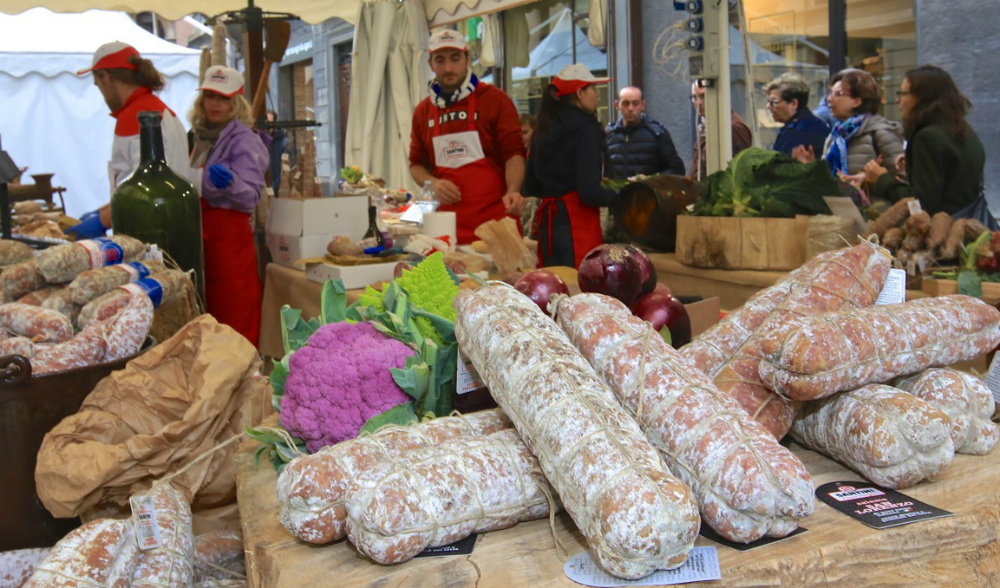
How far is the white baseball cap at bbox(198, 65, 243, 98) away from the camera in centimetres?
464

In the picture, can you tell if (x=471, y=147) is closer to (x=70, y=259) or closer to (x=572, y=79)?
(x=572, y=79)

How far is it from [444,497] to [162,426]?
3.66ft

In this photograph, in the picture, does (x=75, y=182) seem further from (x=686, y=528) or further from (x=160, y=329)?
(x=686, y=528)

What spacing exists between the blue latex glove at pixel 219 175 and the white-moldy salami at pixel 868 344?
370cm

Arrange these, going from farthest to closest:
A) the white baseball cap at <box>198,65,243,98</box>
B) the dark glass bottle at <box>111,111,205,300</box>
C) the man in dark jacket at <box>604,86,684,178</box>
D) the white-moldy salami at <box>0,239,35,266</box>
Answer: the man in dark jacket at <box>604,86,684,178</box> → the white baseball cap at <box>198,65,243,98</box> → the dark glass bottle at <box>111,111,205,300</box> → the white-moldy salami at <box>0,239,35,266</box>

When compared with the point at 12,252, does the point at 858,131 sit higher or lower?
higher

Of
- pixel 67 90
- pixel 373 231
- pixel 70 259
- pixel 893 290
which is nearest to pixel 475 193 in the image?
pixel 373 231

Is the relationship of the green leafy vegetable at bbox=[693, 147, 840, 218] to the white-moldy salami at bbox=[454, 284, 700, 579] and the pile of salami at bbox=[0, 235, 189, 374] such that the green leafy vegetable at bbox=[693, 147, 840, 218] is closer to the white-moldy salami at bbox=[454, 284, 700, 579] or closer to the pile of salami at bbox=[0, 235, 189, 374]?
the pile of salami at bbox=[0, 235, 189, 374]

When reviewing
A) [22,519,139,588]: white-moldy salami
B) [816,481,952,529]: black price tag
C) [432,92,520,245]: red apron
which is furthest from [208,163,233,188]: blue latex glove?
[816,481,952,529]: black price tag

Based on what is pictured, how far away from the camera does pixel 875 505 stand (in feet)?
4.42

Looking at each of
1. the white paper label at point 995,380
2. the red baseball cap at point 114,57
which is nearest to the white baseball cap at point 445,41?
the red baseball cap at point 114,57

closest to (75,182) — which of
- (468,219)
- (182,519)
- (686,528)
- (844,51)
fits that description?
(468,219)

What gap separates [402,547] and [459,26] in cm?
1018

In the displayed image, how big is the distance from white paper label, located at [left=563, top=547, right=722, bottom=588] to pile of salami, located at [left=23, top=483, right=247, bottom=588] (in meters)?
0.80
